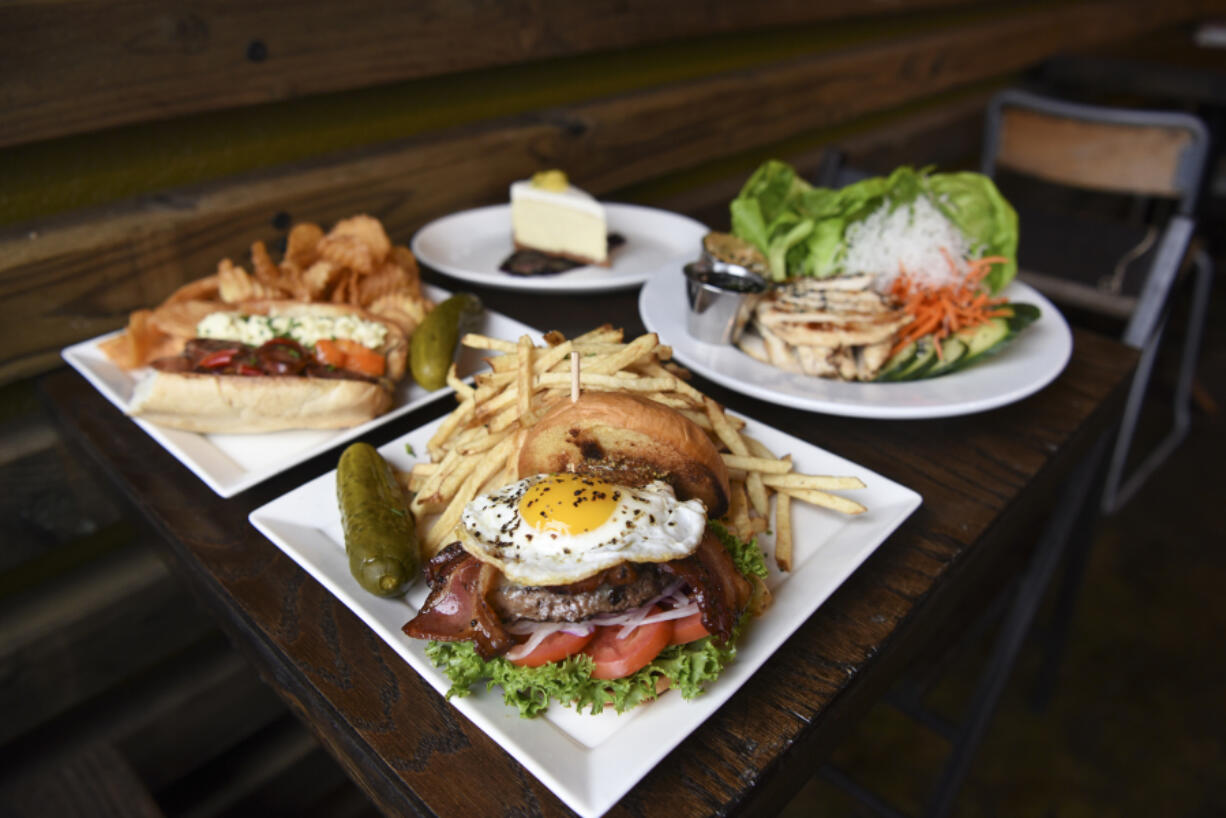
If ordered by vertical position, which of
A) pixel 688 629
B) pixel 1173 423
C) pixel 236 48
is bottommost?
pixel 1173 423

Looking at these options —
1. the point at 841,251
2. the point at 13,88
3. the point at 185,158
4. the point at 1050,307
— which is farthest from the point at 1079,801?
the point at 13,88

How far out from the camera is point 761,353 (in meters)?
1.83

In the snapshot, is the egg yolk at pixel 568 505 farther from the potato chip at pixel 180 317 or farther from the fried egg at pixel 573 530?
the potato chip at pixel 180 317

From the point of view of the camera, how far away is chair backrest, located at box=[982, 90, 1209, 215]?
3033 mm

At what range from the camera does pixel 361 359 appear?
1.65 meters

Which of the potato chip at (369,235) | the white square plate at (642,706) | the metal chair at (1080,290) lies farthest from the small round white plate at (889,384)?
the potato chip at (369,235)

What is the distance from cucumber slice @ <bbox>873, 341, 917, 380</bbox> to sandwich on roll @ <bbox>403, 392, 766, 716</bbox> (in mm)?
847

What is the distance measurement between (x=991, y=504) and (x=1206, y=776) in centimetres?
205

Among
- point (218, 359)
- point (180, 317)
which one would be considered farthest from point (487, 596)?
point (180, 317)

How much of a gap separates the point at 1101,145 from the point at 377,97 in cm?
294

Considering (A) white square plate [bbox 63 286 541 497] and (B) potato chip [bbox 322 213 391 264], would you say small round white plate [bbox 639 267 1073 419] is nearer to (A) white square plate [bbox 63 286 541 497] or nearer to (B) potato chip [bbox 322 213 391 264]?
(A) white square plate [bbox 63 286 541 497]

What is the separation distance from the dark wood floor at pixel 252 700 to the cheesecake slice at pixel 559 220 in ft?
4.44

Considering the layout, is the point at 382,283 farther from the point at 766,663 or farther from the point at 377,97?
the point at 766,663

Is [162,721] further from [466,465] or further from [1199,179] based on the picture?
[1199,179]
